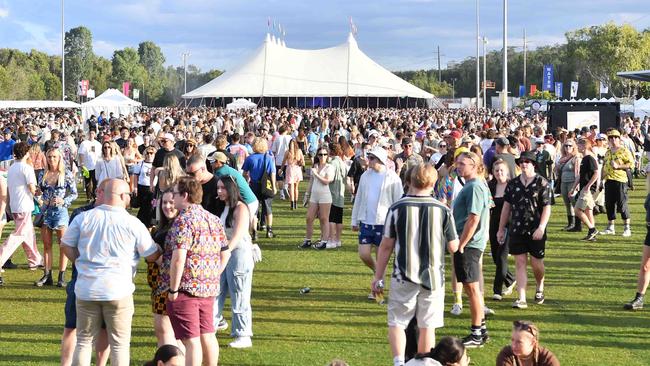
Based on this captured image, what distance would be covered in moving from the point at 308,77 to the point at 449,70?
75.3 m

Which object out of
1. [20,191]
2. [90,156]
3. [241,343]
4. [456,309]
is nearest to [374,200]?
[456,309]

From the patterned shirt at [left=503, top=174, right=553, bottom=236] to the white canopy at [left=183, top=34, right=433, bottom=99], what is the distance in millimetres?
71438

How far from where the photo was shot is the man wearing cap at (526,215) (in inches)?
347

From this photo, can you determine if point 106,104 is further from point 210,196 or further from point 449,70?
point 449,70

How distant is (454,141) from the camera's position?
12500 mm

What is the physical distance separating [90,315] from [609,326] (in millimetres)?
5050

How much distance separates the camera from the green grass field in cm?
745

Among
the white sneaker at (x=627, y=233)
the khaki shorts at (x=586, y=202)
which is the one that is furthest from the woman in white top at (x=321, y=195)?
the white sneaker at (x=627, y=233)

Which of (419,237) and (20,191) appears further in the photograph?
(20,191)

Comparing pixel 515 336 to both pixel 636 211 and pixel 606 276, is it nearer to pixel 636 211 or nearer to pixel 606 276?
pixel 606 276

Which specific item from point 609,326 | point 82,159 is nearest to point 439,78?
point 82,159

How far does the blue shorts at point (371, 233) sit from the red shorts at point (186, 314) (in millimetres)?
3234

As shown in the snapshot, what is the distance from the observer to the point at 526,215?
8852 millimetres

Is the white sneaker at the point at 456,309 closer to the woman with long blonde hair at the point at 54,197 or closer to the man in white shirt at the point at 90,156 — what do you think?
the woman with long blonde hair at the point at 54,197
